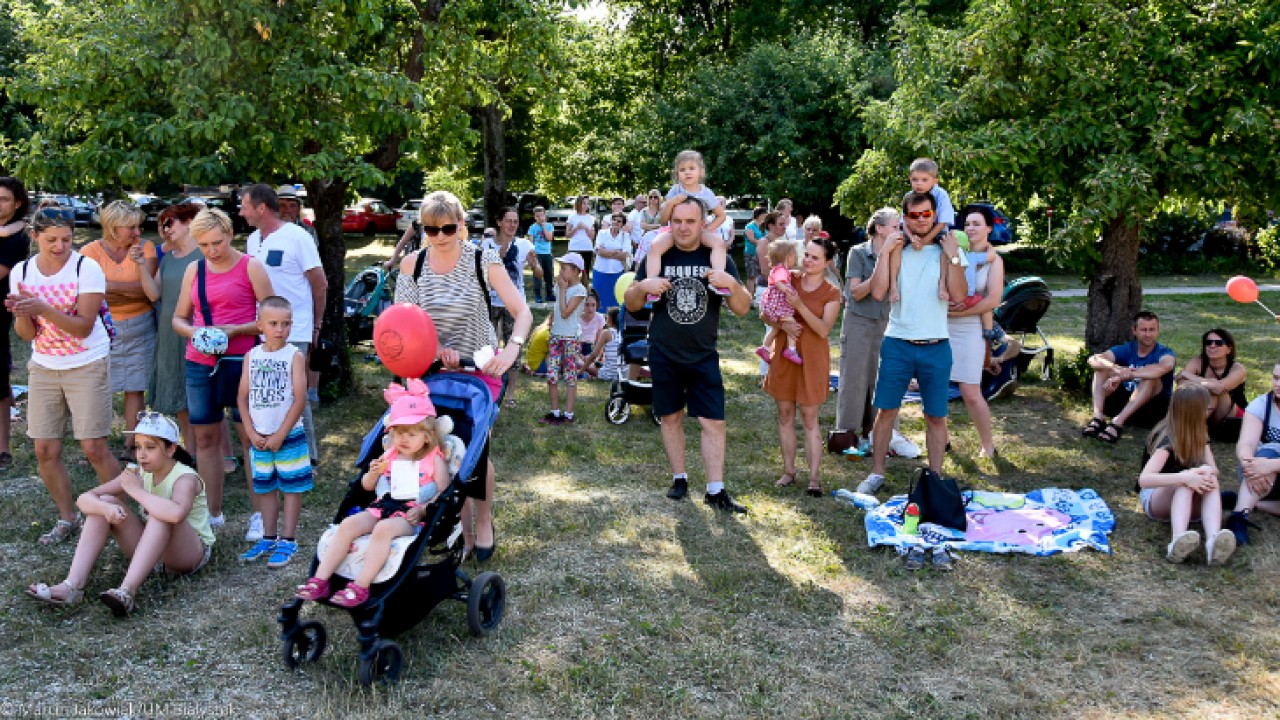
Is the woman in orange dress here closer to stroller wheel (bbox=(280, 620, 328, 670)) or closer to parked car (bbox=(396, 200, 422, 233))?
stroller wheel (bbox=(280, 620, 328, 670))

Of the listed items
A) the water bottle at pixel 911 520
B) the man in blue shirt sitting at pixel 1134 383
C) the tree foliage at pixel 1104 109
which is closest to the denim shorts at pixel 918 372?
the water bottle at pixel 911 520

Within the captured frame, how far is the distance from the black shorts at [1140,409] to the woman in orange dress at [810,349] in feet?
10.5

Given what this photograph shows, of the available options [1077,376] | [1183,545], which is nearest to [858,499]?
[1183,545]

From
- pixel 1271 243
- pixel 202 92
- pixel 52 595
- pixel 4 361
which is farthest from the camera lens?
pixel 1271 243

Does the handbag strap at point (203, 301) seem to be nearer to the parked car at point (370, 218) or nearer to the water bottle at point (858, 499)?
the water bottle at point (858, 499)

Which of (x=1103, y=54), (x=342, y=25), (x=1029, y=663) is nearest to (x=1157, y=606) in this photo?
(x=1029, y=663)

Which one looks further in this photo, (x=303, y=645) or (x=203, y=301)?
(x=203, y=301)

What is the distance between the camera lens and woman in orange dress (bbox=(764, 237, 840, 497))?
6.67 meters

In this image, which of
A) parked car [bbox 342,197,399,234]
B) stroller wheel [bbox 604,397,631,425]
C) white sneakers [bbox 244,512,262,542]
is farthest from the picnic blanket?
parked car [bbox 342,197,399,234]

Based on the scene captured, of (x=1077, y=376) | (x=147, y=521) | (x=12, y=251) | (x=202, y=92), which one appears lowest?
(x=1077, y=376)

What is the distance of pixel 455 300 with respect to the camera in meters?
5.24

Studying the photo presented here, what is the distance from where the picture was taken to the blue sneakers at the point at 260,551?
556 centimetres

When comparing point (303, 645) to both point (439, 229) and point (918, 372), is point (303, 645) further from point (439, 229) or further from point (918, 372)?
point (918, 372)

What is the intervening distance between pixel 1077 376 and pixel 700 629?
639 centimetres
